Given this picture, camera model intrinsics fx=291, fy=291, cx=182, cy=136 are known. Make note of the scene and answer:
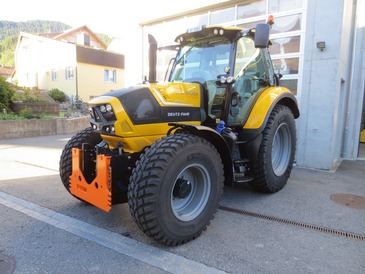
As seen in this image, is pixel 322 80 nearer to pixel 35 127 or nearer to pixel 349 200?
pixel 349 200

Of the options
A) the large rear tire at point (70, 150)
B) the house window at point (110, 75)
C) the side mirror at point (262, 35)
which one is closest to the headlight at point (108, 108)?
the large rear tire at point (70, 150)

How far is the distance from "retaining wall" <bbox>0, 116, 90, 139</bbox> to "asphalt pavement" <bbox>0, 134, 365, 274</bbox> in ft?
22.0

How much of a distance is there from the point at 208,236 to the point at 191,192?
50cm

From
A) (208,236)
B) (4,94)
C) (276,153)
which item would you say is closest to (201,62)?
(276,153)

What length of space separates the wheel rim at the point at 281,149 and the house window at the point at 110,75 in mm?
24051

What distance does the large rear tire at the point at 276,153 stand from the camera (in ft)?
14.0

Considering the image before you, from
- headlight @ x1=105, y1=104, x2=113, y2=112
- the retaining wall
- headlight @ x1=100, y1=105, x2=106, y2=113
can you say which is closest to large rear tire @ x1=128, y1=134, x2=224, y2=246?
headlight @ x1=105, y1=104, x2=113, y2=112

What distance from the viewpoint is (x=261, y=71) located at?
4594mm

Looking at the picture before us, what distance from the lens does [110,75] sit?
89.6 ft

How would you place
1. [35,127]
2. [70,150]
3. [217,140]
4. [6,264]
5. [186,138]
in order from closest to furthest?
[6,264] < [186,138] < [217,140] < [70,150] < [35,127]

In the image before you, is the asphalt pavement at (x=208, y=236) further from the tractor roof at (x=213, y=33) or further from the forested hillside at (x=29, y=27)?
the forested hillside at (x=29, y=27)

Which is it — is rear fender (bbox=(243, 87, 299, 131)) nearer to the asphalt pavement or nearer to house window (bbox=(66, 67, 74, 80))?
the asphalt pavement

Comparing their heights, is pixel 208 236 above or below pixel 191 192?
below

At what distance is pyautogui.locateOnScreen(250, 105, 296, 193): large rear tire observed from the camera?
168 inches
